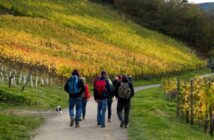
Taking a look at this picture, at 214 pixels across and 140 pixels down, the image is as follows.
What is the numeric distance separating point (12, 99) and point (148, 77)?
136 feet

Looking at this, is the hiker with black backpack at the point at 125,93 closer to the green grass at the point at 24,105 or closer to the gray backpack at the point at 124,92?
the gray backpack at the point at 124,92

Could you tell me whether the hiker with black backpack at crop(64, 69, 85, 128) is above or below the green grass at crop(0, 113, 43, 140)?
above

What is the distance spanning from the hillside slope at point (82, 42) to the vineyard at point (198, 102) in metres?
16.2

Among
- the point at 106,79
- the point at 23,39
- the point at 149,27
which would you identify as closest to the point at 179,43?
the point at 149,27

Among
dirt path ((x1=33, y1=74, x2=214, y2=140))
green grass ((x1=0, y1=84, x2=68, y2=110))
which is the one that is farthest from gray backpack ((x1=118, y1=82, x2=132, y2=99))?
green grass ((x1=0, y1=84, x2=68, y2=110))

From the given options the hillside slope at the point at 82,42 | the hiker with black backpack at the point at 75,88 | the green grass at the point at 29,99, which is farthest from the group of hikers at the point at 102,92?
the hillside slope at the point at 82,42

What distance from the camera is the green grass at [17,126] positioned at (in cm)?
1897

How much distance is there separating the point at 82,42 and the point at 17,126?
5317cm

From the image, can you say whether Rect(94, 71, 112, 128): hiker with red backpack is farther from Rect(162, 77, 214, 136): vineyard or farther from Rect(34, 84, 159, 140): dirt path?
Rect(162, 77, 214, 136): vineyard

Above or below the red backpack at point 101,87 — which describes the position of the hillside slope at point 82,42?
above

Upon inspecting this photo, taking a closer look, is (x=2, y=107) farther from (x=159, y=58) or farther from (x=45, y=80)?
(x=159, y=58)

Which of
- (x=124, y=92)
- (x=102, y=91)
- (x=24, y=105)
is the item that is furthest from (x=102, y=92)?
(x=24, y=105)

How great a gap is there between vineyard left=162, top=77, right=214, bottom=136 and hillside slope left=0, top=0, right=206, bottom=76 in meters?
16.2

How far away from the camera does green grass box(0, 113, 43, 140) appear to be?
1897cm
